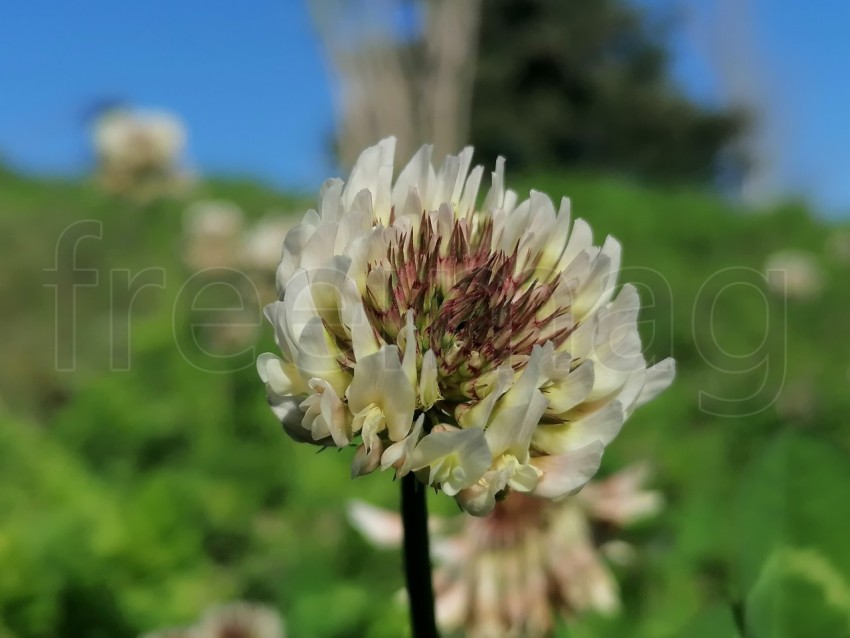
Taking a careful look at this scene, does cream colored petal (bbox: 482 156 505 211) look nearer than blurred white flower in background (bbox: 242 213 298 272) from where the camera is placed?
Yes

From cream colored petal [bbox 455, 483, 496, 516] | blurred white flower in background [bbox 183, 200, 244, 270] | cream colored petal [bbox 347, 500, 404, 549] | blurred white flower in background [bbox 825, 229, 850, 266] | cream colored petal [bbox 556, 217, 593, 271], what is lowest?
cream colored petal [bbox 347, 500, 404, 549]

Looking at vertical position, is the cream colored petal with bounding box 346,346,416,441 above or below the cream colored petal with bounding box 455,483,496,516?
above

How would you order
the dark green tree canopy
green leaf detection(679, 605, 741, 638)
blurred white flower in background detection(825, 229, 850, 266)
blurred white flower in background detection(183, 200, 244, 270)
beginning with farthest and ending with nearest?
the dark green tree canopy < blurred white flower in background detection(825, 229, 850, 266) < blurred white flower in background detection(183, 200, 244, 270) < green leaf detection(679, 605, 741, 638)

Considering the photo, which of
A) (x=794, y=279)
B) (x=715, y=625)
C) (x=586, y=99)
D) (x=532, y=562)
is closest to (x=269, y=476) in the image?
(x=532, y=562)

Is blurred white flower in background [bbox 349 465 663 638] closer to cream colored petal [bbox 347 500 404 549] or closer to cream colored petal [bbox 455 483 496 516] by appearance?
cream colored petal [bbox 347 500 404 549]

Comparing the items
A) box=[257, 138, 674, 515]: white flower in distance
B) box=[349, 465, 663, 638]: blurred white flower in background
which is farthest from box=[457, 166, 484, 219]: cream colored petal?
box=[349, 465, 663, 638]: blurred white flower in background

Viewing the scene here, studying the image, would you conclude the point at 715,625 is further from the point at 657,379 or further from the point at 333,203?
the point at 333,203

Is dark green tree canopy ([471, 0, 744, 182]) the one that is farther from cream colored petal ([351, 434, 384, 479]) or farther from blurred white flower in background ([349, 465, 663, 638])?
cream colored petal ([351, 434, 384, 479])

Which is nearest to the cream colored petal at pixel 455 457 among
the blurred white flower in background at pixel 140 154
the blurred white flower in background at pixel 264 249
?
the blurred white flower in background at pixel 264 249

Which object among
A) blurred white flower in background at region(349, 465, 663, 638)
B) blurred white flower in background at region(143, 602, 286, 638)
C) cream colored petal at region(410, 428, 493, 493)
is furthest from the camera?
blurred white flower in background at region(349, 465, 663, 638)
